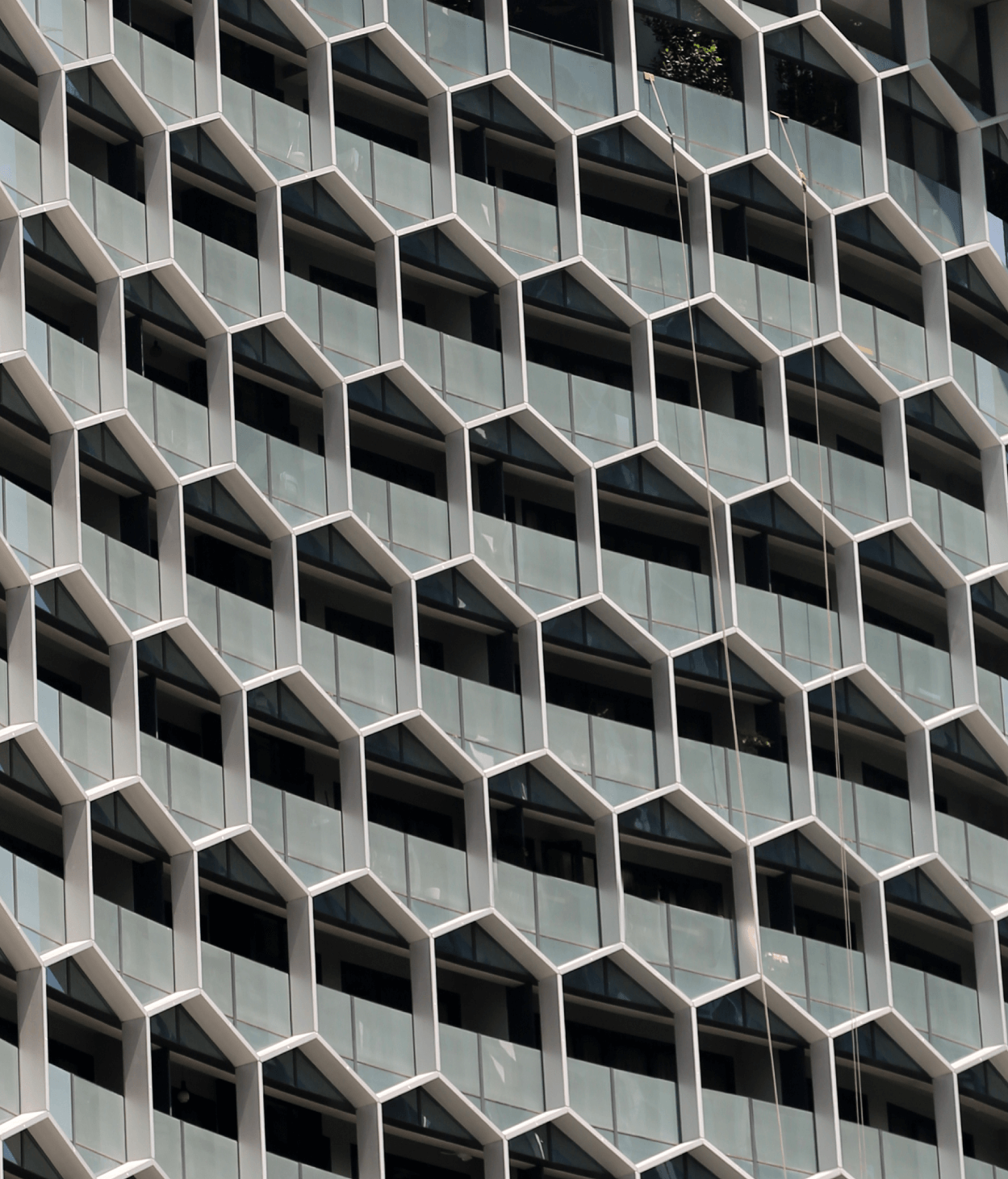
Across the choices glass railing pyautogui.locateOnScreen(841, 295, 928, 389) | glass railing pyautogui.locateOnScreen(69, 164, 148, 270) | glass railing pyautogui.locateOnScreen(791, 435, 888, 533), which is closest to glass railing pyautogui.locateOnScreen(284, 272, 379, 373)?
glass railing pyautogui.locateOnScreen(69, 164, 148, 270)

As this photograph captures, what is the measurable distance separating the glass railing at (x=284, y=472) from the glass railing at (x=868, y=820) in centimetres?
900

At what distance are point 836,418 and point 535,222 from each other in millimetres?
6271

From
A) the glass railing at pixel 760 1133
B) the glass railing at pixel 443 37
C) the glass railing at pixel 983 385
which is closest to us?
the glass railing at pixel 760 1133

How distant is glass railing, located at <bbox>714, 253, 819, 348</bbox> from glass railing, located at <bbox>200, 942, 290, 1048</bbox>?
13.6 metres

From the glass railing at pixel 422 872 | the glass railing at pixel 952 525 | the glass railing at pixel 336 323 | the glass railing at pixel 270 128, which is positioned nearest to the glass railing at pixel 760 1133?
the glass railing at pixel 422 872

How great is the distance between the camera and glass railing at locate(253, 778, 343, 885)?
4812 centimetres

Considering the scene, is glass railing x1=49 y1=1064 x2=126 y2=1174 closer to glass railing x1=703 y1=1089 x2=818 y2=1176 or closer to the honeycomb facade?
the honeycomb facade

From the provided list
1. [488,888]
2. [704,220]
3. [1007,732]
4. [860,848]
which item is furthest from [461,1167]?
[704,220]

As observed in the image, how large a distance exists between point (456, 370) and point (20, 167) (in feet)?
25.8

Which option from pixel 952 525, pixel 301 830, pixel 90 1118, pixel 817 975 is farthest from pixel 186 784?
pixel 952 525

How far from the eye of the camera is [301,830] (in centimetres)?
4844

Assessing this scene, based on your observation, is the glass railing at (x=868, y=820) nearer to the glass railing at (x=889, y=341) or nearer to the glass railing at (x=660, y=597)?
the glass railing at (x=660, y=597)

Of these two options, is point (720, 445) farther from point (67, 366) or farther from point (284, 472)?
point (67, 366)

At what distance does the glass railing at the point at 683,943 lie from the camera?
50375mm
